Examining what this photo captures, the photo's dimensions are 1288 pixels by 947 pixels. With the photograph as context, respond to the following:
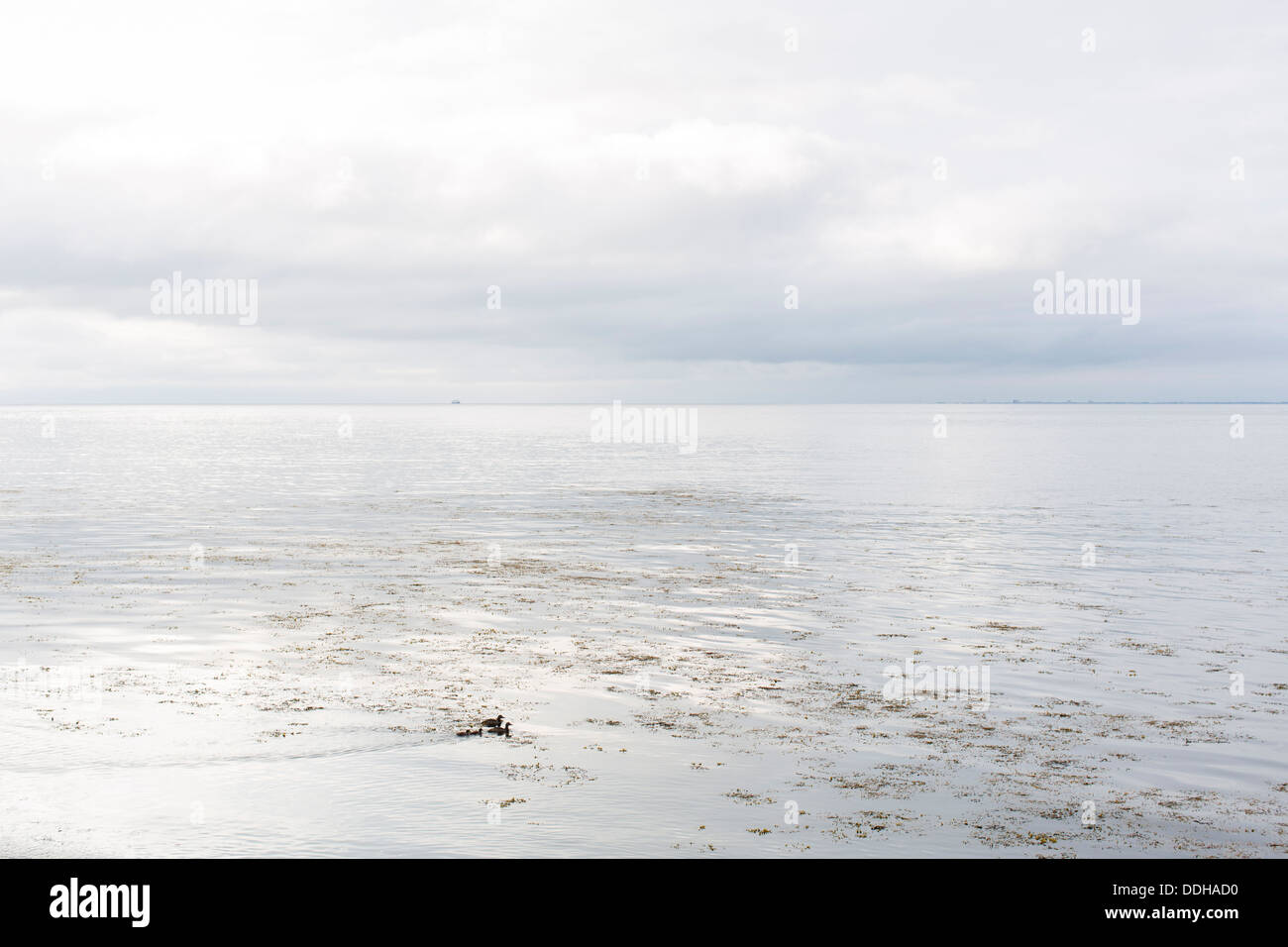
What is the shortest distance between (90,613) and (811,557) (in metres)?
28.1

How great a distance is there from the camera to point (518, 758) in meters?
18.6

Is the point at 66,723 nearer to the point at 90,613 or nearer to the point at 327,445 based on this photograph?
the point at 90,613

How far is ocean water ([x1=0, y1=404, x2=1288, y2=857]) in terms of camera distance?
52.0 feet

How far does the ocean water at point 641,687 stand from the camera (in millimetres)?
15836

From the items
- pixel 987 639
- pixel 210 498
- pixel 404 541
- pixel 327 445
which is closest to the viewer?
pixel 987 639

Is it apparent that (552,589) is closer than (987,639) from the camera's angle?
No

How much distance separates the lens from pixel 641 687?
23891mm

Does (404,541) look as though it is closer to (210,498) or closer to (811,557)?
(811,557)

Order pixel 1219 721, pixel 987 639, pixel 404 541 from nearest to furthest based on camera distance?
pixel 1219 721 < pixel 987 639 < pixel 404 541
